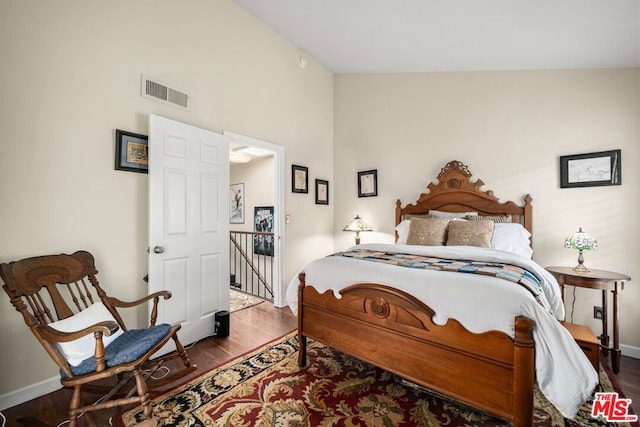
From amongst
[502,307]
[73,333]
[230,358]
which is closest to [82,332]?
[73,333]

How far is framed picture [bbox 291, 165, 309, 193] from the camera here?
12.4 ft

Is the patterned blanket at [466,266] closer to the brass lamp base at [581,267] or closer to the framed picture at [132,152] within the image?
the brass lamp base at [581,267]

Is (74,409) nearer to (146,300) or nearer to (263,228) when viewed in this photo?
(146,300)

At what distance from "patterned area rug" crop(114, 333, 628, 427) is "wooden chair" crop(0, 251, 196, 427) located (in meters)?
0.22

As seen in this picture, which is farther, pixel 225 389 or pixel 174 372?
pixel 174 372

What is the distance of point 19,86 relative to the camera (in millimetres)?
1796

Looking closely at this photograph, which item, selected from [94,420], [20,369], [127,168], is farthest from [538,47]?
[20,369]

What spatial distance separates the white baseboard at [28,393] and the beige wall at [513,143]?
3383 mm

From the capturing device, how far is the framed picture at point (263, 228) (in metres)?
5.00

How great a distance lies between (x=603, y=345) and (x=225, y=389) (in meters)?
3.13

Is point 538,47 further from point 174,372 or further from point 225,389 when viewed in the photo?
point 174,372

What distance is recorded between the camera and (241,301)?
13.2 ft

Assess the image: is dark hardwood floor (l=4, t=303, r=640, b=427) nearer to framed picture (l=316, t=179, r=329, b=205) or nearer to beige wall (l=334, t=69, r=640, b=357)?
beige wall (l=334, t=69, r=640, b=357)

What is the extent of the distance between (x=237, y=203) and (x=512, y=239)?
184 inches
